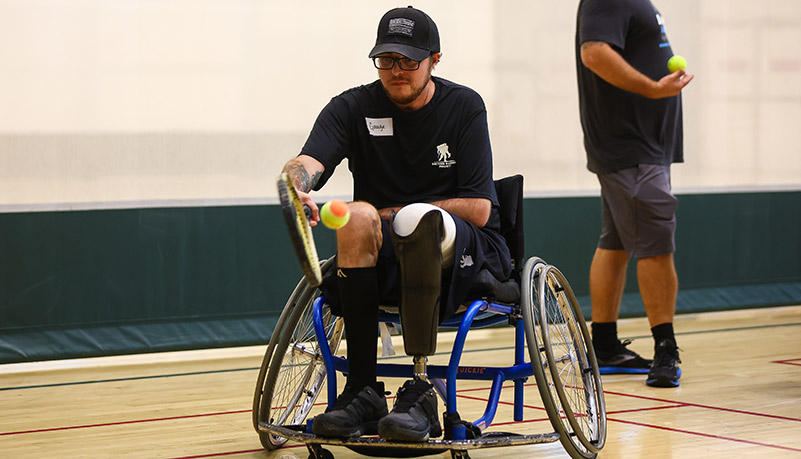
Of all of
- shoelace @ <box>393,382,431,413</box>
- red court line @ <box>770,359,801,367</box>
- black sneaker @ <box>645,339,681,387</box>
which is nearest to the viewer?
shoelace @ <box>393,382,431,413</box>

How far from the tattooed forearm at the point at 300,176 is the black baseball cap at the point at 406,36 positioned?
A: 283 mm

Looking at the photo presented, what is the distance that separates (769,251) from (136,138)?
3.18 metres

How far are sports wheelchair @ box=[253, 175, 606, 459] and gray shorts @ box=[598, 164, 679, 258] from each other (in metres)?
0.84

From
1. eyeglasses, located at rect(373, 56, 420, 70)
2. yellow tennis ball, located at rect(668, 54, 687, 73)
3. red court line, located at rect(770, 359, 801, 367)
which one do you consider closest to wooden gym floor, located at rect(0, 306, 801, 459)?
red court line, located at rect(770, 359, 801, 367)

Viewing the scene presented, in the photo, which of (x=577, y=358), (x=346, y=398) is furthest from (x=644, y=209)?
(x=346, y=398)

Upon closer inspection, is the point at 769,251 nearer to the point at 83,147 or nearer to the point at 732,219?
the point at 732,219

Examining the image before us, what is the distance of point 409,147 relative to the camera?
2213 mm

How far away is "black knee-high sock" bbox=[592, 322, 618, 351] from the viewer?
3.30 meters

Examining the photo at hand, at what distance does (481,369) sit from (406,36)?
72 centimetres

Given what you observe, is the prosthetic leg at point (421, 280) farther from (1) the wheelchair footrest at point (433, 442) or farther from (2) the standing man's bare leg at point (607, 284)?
(2) the standing man's bare leg at point (607, 284)

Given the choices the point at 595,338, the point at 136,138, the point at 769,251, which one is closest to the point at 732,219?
the point at 769,251

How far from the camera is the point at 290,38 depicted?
164 inches

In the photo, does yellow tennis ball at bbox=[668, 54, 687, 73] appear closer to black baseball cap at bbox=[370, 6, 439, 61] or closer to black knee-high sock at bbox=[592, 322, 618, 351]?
black knee-high sock at bbox=[592, 322, 618, 351]

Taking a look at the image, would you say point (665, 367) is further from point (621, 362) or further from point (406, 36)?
point (406, 36)
